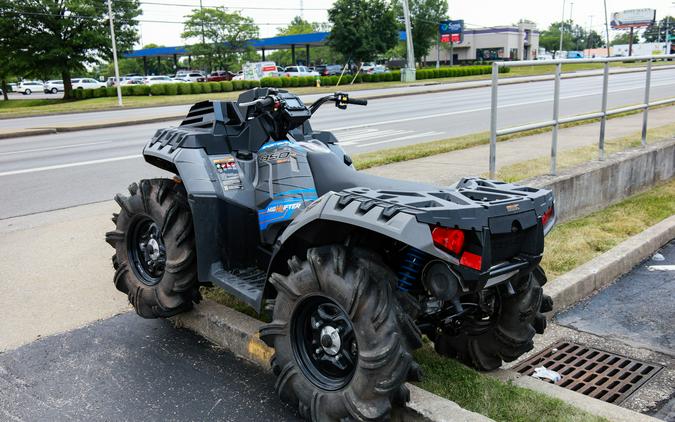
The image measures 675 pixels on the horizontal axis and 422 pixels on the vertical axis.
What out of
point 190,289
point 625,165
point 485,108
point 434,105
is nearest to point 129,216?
point 190,289

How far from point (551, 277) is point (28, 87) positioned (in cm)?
6978

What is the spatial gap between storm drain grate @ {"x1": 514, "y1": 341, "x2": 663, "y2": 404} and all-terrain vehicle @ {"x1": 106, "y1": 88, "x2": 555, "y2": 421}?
2.10 feet

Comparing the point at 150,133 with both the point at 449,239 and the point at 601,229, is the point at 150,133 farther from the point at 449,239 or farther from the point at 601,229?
the point at 449,239

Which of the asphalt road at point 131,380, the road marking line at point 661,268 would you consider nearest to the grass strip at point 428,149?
the road marking line at point 661,268

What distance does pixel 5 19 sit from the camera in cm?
4300

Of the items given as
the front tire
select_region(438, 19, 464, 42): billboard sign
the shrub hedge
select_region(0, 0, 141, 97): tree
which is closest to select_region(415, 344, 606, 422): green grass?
the front tire

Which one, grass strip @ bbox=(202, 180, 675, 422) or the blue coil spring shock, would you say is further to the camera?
grass strip @ bbox=(202, 180, 675, 422)

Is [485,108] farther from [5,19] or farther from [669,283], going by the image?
[5,19]

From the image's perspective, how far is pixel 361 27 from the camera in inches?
2029

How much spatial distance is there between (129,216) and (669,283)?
4616mm

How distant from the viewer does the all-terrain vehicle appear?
2814 millimetres

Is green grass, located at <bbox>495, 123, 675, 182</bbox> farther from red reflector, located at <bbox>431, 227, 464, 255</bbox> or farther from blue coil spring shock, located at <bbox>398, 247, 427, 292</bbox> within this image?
red reflector, located at <bbox>431, 227, 464, 255</bbox>

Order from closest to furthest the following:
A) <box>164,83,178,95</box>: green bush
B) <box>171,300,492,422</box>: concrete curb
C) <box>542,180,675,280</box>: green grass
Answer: <box>171,300,492,422</box>: concrete curb → <box>542,180,675,280</box>: green grass → <box>164,83,178,95</box>: green bush

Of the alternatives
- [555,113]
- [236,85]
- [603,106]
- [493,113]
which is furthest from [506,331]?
[236,85]
